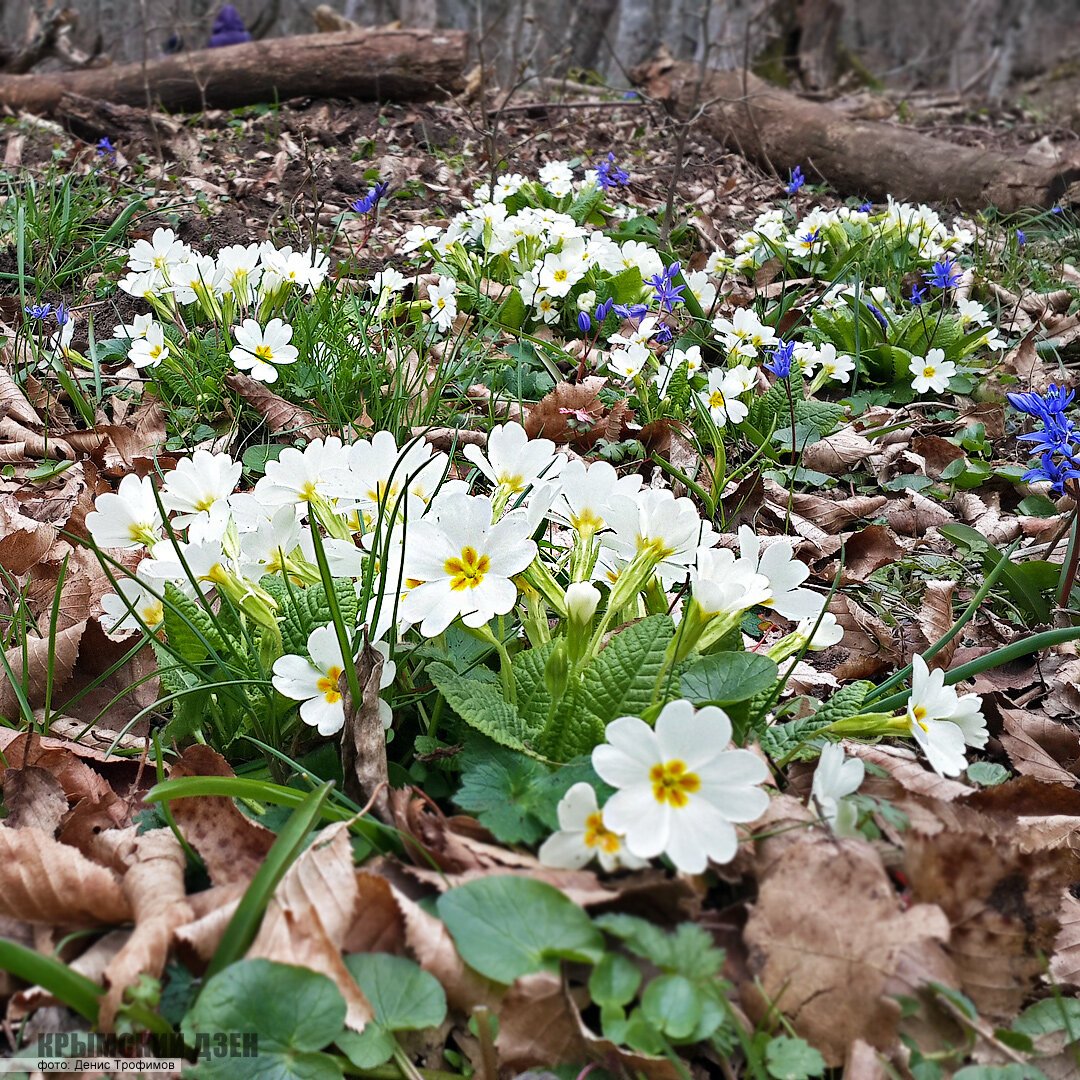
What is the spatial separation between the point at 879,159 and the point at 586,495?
4421mm

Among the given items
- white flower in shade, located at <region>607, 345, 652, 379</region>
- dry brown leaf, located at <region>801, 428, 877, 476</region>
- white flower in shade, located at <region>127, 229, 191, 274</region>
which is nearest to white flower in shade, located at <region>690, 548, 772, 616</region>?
white flower in shade, located at <region>607, 345, 652, 379</region>

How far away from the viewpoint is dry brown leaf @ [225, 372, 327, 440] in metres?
2.39

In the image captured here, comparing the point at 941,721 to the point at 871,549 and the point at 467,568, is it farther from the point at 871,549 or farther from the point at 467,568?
the point at 871,549

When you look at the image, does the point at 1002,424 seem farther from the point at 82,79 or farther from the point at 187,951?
the point at 82,79

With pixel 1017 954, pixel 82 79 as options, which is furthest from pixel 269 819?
pixel 82 79

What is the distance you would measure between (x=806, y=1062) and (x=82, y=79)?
6859 millimetres

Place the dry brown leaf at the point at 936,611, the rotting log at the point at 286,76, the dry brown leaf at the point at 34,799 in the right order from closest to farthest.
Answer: the dry brown leaf at the point at 34,799
the dry brown leaf at the point at 936,611
the rotting log at the point at 286,76

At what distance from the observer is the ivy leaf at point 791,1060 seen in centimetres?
85

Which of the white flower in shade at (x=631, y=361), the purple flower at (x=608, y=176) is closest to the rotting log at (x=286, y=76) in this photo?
the purple flower at (x=608, y=176)

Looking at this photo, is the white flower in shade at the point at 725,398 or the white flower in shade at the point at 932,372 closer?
the white flower in shade at the point at 725,398

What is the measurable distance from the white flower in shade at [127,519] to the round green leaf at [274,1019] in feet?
2.04

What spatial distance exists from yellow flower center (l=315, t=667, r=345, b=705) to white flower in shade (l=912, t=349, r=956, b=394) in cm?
215

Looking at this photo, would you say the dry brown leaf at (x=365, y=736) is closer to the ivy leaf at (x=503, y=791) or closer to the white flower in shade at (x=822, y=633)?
the ivy leaf at (x=503, y=791)

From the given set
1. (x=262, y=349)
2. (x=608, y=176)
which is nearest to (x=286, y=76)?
(x=608, y=176)
